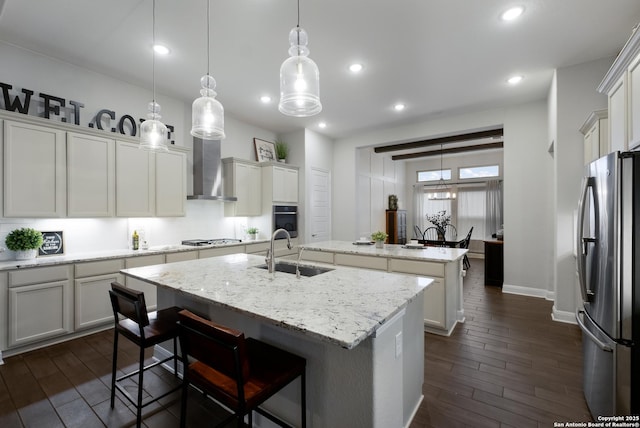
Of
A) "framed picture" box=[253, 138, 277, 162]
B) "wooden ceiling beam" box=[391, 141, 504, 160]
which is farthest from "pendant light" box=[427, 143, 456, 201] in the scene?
"framed picture" box=[253, 138, 277, 162]

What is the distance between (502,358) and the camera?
2.71 m

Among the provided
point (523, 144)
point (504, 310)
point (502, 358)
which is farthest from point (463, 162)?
point (502, 358)

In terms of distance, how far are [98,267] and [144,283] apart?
582mm

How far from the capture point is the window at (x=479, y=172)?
8.80m

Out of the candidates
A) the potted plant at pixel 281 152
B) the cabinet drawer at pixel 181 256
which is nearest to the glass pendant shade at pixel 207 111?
the cabinet drawer at pixel 181 256

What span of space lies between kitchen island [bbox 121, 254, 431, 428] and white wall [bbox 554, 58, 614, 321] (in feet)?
9.12

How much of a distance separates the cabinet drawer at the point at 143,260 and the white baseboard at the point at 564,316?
5.15 meters

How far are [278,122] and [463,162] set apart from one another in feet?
21.8

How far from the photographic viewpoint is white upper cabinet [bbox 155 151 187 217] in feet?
13.1

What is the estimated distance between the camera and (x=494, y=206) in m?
8.56

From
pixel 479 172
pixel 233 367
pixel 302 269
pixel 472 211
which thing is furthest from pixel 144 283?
pixel 479 172

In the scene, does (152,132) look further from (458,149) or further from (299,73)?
(458,149)

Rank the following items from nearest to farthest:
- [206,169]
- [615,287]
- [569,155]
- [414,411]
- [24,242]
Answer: [615,287]
[414,411]
[24,242]
[569,155]
[206,169]

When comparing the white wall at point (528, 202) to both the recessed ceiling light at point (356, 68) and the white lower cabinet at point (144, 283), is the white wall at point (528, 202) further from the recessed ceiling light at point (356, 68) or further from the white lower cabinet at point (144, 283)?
the white lower cabinet at point (144, 283)
